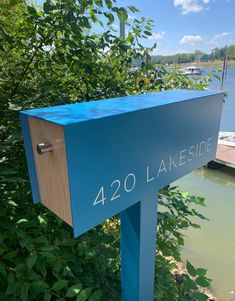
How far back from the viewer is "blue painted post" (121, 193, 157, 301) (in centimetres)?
88

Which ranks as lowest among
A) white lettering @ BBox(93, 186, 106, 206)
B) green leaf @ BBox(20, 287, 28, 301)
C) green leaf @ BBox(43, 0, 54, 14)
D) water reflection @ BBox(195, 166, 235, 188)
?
water reflection @ BBox(195, 166, 235, 188)

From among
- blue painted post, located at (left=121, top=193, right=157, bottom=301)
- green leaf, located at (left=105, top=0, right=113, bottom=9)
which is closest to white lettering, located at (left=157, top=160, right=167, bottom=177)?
blue painted post, located at (left=121, top=193, right=157, bottom=301)

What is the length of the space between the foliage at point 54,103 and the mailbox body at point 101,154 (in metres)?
0.30

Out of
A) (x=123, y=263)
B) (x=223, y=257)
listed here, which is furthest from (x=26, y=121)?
(x=223, y=257)

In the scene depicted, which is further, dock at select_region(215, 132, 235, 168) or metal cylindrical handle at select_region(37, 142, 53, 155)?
dock at select_region(215, 132, 235, 168)

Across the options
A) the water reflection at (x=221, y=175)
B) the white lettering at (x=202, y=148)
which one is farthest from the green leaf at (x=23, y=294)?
the water reflection at (x=221, y=175)

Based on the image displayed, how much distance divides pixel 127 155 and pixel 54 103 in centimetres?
69

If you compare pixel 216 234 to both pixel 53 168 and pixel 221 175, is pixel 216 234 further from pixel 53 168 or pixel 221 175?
pixel 53 168

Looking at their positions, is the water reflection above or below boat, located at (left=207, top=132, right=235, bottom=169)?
below

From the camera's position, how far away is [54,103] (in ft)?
4.07

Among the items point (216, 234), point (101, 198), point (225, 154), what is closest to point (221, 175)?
point (225, 154)

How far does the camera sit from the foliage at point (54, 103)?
0.96m

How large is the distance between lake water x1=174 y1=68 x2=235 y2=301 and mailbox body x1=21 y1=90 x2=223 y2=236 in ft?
5.00

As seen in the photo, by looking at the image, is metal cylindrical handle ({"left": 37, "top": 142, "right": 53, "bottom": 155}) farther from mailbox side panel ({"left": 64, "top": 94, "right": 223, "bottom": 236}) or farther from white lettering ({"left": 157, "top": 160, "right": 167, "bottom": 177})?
white lettering ({"left": 157, "top": 160, "right": 167, "bottom": 177})
